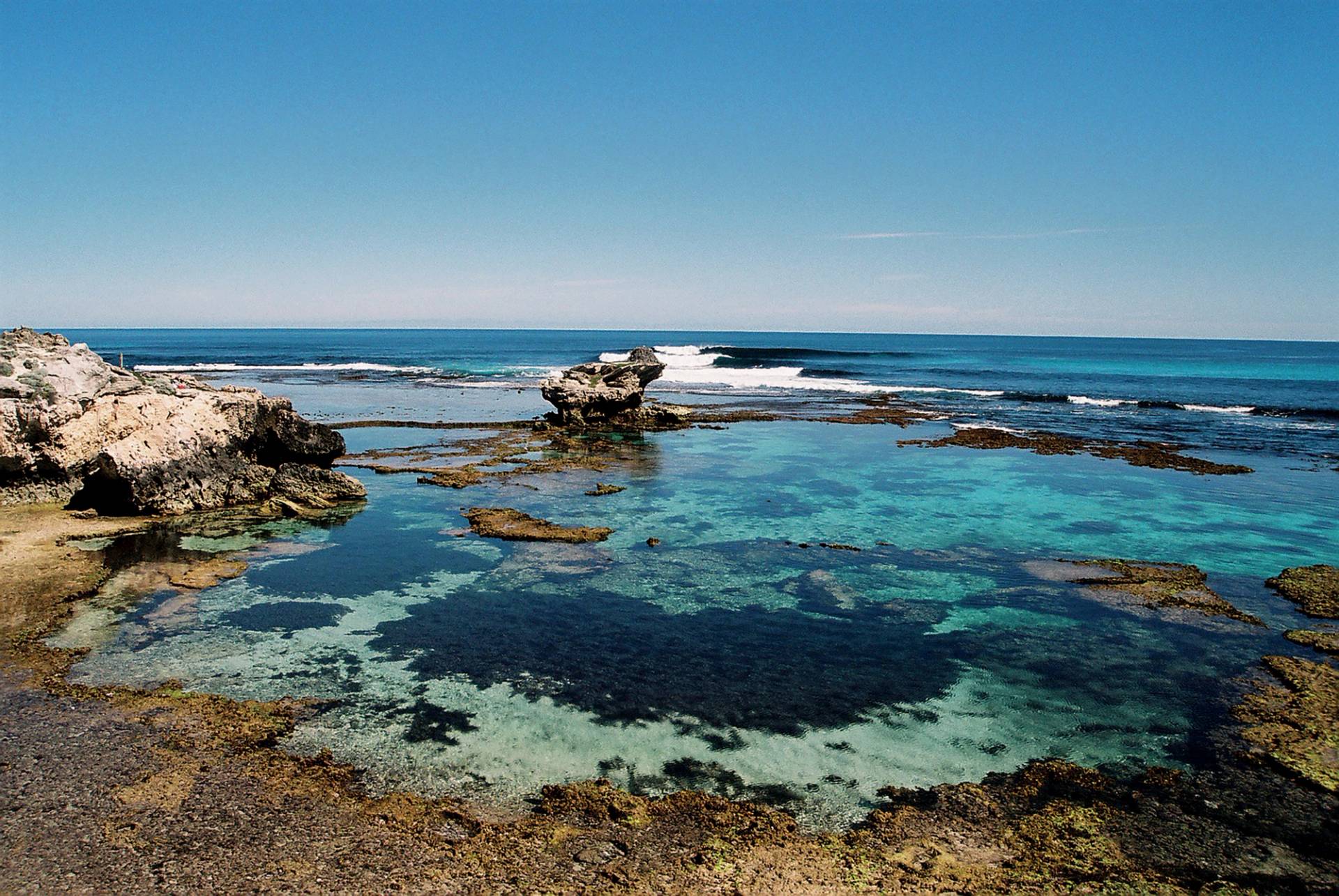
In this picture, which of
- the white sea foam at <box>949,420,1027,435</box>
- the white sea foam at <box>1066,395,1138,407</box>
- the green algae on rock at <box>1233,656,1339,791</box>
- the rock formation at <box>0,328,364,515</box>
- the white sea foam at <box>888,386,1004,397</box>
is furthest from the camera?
the white sea foam at <box>888,386,1004,397</box>

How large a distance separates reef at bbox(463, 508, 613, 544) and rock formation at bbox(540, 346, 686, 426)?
54.1ft

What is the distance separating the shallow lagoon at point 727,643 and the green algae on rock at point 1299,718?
425mm

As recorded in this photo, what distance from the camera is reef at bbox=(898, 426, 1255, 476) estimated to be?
26250mm

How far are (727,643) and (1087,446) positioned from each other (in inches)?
997

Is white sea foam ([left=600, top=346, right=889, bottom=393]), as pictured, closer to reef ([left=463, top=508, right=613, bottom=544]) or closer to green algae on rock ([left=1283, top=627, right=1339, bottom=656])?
reef ([left=463, top=508, right=613, bottom=544])

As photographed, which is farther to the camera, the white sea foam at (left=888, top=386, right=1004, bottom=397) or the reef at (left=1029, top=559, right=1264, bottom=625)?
the white sea foam at (left=888, top=386, right=1004, bottom=397)

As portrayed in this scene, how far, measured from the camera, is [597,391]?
34.7 meters

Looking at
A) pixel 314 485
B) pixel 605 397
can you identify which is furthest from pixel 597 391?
pixel 314 485

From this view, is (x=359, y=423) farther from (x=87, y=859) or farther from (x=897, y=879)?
(x=897, y=879)

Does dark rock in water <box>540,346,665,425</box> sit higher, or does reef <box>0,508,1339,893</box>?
dark rock in water <box>540,346,665,425</box>

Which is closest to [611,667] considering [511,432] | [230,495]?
[230,495]

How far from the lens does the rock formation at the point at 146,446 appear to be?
54.2 ft

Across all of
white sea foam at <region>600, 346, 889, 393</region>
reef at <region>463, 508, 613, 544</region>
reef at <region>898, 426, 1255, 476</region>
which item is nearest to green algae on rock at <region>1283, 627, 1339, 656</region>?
reef at <region>463, 508, 613, 544</region>

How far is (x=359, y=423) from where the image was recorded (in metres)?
→ 34.3
